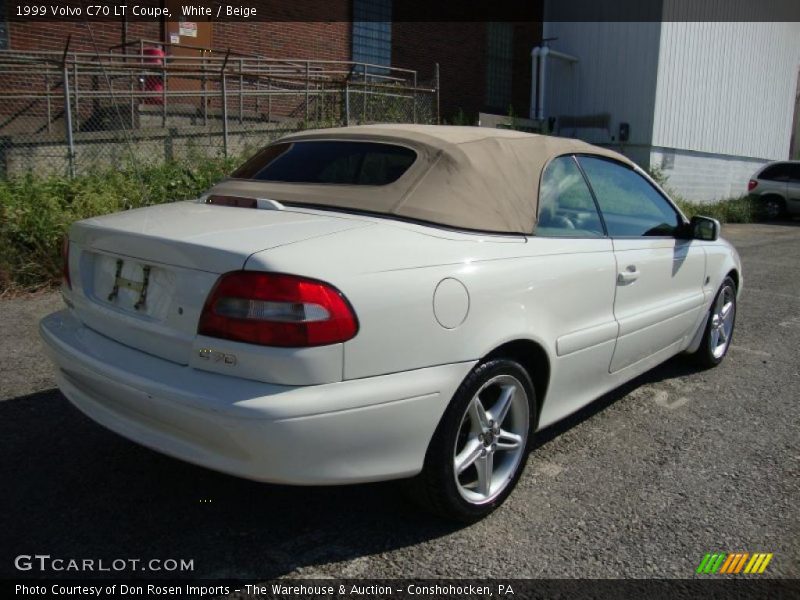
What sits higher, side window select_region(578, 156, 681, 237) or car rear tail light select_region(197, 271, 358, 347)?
side window select_region(578, 156, 681, 237)

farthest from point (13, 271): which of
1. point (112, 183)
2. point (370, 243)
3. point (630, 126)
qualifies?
point (630, 126)

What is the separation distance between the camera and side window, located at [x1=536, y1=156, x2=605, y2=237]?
3320 millimetres

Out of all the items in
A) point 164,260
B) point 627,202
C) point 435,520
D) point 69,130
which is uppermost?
point 69,130

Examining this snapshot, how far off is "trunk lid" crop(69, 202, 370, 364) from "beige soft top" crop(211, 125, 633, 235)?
24 cm

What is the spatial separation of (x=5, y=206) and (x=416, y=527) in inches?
237

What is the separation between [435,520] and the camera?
9.39ft

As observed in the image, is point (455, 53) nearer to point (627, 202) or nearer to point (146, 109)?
point (146, 109)

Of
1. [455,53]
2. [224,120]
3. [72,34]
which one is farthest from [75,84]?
[455,53]

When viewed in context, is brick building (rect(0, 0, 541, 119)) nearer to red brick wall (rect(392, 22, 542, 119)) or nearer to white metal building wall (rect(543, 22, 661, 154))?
red brick wall (rect(392, 22, 542, 119))

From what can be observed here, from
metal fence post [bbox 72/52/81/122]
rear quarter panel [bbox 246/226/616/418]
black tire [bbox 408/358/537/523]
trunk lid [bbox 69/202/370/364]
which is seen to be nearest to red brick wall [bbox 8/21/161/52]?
metal fence post [bbox 72/52/81/122]

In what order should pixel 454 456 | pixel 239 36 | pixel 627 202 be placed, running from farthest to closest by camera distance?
pixel 239 36 < pixel 627 202 < pixel 454 456

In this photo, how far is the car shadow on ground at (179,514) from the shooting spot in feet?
8.48

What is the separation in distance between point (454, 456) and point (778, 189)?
721 inches

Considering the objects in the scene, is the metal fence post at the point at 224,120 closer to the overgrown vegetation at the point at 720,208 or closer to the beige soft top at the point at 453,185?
the beige soft top at the point at 453,185
